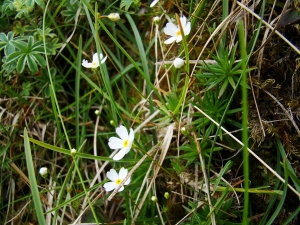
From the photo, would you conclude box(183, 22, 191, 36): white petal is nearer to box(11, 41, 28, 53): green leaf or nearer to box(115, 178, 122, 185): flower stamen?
box(115, 178, 122, 185): flower stamen

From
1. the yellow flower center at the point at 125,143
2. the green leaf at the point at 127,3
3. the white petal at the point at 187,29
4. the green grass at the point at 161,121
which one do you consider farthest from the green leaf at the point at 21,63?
the white petal at the point at 187,29

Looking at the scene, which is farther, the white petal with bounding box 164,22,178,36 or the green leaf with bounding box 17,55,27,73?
the green leaf with bounding box 17,55,27,73

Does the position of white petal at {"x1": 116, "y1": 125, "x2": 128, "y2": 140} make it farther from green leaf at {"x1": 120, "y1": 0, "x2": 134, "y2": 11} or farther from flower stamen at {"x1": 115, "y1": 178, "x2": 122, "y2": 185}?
green leaf at {"x1": 120, "y1": 0, "x2": 134, "y2": 11}

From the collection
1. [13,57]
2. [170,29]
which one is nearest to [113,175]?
[170,29]

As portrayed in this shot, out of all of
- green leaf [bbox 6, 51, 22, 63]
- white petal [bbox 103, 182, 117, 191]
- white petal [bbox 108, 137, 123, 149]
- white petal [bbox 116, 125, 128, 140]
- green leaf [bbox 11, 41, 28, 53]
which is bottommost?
white petal [bbox 103, 182, 117, 191]

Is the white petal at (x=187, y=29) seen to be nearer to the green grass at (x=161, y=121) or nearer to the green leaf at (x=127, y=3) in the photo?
the green grass at (x=161, y=121)

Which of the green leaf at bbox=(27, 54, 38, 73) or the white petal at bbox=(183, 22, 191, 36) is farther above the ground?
the white petal at bbox=(183, 22, 191, 36)

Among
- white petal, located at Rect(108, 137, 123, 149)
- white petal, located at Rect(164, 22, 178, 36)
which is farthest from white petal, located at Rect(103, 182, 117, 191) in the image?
white petal, located at Rect(164, 22, 178, 36)

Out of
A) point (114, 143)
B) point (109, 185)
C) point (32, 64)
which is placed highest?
point (32, 64)

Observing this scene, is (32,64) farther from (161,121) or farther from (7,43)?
(161,121)

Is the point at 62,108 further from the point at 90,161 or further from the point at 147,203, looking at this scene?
the point at 147,203

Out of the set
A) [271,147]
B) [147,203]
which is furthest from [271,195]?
[147,203]
